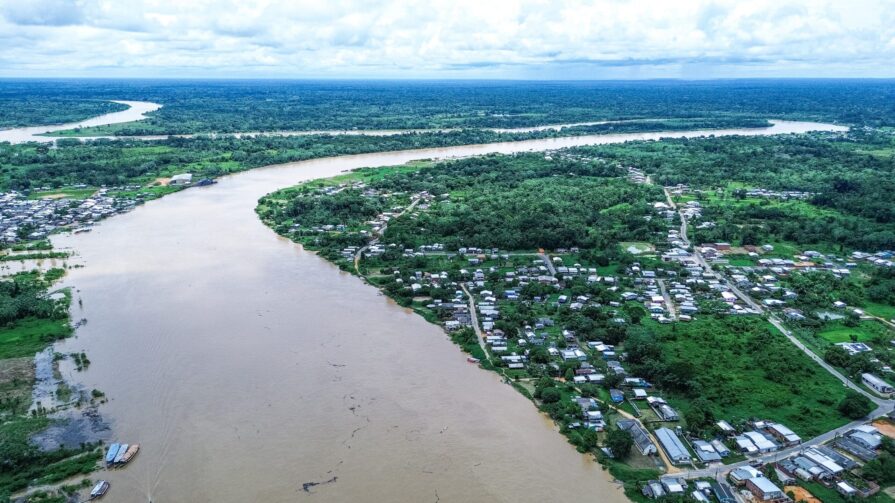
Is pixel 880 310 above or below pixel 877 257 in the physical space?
below

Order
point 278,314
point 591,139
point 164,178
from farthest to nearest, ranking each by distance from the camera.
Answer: point 591,139 → point 164,178 → point 278,314

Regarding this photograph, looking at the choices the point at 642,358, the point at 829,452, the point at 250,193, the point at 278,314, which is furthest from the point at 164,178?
the point at 829,452

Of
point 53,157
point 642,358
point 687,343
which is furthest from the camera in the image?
point 53,157

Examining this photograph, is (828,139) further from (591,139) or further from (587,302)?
(587,302)

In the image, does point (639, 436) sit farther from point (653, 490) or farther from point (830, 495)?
point (830, 495)

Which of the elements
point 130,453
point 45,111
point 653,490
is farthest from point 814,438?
point 45,111

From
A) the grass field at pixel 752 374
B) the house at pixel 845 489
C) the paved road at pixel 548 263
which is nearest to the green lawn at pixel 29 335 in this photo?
the paved road at pixel 548 263

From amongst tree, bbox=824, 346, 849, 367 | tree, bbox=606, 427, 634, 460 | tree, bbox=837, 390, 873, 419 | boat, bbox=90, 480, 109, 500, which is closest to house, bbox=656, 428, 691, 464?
tree, bbox=606, 427, 634, 460
